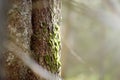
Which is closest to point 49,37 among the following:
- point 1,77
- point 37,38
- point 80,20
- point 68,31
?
point 37,38

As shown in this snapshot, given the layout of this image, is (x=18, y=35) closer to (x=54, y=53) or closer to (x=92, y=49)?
(x=54, y=53)

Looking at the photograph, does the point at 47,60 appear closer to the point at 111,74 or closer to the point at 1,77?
the point at 1,77

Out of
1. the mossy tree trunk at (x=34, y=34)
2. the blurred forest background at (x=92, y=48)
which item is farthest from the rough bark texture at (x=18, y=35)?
the blurred forest background at (x=92, y=48)

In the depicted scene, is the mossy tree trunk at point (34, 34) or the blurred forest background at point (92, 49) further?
the blurred forest background at point (92, 49)

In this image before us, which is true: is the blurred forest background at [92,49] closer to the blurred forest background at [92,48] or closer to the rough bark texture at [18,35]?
the blurred forest background at [92,48]

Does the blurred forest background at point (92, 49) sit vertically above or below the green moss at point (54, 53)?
below

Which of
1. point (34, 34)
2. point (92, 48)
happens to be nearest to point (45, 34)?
point (34, 34)

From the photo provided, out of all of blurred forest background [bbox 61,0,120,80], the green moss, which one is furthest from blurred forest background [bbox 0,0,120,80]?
the green moss

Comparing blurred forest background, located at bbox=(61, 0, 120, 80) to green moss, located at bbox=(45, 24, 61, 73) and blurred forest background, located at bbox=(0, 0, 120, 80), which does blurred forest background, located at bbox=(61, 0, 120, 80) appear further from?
green moss, located at bbox=(45, 24, 61, 73)
